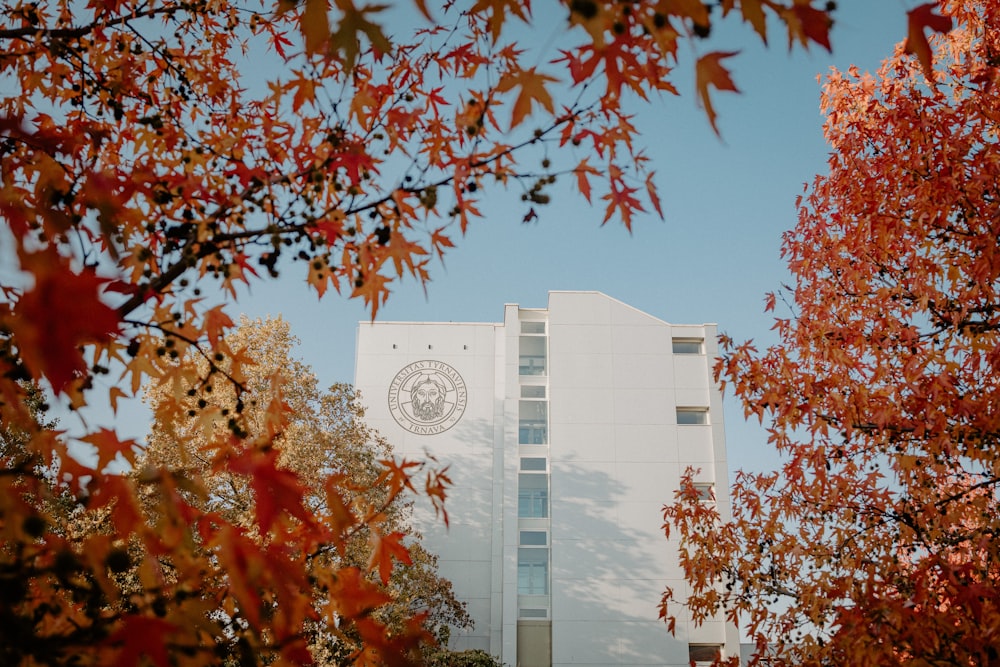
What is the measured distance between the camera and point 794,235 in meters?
5.09

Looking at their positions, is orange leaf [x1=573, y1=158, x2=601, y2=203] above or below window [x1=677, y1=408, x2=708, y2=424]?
below

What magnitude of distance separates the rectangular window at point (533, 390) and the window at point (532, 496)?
221 centimetres

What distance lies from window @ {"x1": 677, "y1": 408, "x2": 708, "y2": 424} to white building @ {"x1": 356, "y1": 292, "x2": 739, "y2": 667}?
0.04 metres

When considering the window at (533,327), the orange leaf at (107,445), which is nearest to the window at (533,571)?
the window at (533,327)

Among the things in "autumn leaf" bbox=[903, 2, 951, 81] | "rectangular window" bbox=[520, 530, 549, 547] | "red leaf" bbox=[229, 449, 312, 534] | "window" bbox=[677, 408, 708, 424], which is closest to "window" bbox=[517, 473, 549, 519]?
"rectangular window" bbox=[520, 530, 549, 547]

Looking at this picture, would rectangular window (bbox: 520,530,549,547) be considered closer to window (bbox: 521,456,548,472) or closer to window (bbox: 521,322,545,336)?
window (bbox: 521,456,548,472)

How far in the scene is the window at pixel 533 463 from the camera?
1802 centimetres

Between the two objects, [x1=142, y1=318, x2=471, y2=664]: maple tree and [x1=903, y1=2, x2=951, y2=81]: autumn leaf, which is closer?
[x1=903, y1=2, x2=951, y2=81]: autumn leaf

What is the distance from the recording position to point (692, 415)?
18.4m

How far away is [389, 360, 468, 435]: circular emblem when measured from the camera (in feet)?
61.5

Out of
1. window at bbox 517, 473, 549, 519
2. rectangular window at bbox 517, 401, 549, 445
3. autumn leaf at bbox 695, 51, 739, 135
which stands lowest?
window at bbox 517, 473, 549, 519

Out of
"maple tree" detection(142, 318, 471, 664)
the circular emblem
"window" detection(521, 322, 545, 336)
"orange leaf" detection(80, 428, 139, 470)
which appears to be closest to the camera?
"orange leaf" detection(80, 428, 139, 470)

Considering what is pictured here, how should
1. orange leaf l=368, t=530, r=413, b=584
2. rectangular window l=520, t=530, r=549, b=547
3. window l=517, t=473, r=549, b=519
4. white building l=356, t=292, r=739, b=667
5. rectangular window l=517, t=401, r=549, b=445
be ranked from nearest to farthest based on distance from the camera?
1. orange leaf l=368, t=530, r=413, b=584
2. white building l=356, t=292, r=739, b=667
3. rectangular window l=520, t=530, r=549, b=547
4. window l=517, t=473, r=549, b=519
5. rectangular window l=517, t=401, r=549, b=445

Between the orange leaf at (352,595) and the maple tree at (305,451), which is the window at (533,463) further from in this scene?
the orange leaf at (352,595)
